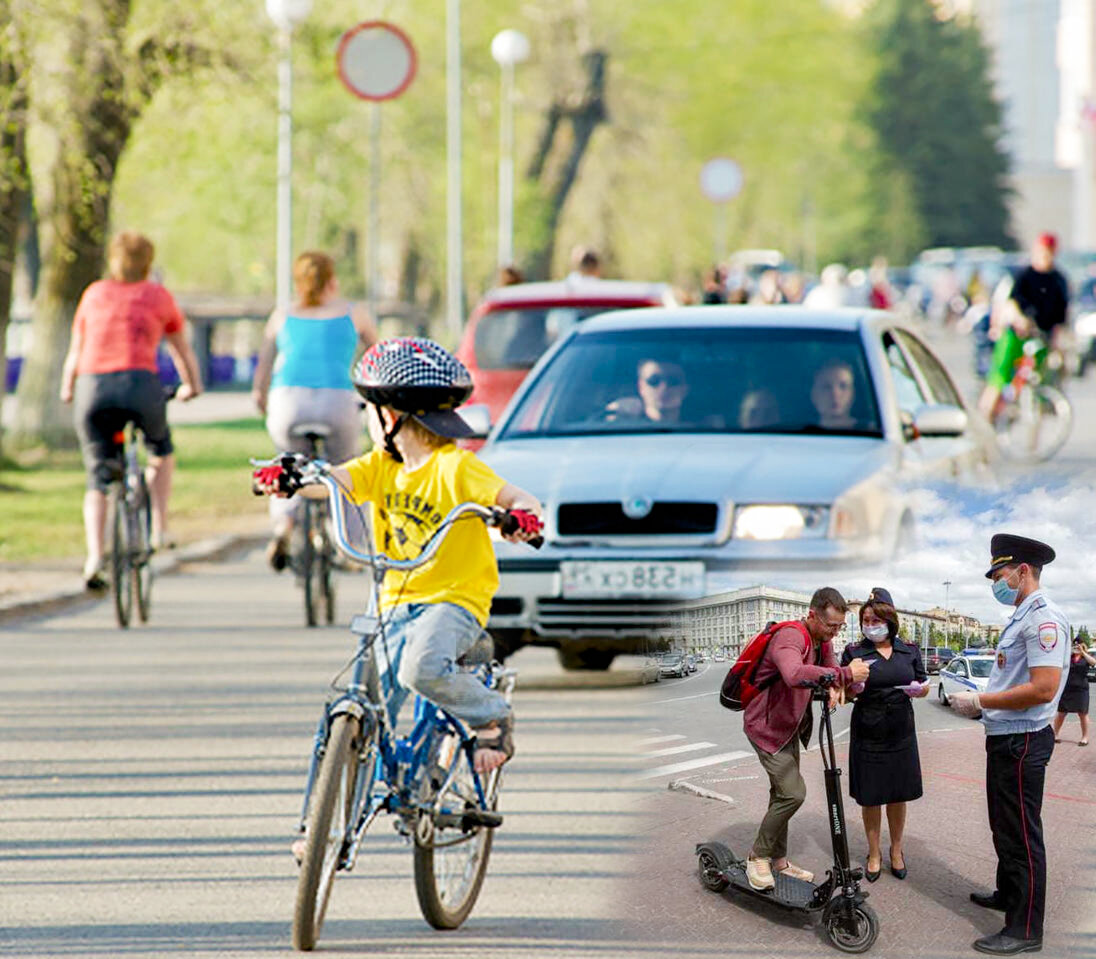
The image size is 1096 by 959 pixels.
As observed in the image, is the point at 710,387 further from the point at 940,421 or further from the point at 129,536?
the point at 129,536

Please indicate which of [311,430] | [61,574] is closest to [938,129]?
[61,574]

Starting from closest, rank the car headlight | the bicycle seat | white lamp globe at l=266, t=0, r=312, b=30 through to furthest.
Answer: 1. the car headlight
2. the bicycle seat
3. white lamp globe at l=266, t=0, r=312, b=30

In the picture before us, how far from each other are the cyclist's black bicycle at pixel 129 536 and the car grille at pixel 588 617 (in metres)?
3.17

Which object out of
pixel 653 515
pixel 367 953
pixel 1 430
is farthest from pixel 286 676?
pixel 1 430

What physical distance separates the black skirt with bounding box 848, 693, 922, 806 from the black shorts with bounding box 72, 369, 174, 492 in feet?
27.2

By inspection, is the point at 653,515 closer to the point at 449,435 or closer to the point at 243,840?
the point at 243,840

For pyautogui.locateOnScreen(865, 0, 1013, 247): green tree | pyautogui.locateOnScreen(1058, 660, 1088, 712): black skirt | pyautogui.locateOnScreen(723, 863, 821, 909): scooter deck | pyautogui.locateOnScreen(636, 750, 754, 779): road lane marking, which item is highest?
pyautogui.locateOnScreen(865, 0, 1013, 247): green tree

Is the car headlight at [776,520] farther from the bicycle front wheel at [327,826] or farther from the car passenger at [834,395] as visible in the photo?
the bicycle front wheel at [327,826]

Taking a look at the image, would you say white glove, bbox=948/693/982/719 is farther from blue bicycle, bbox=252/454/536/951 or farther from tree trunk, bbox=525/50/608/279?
tree trunk, bbox=525/50/608/279

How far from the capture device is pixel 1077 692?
135 inches

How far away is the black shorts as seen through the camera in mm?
11453

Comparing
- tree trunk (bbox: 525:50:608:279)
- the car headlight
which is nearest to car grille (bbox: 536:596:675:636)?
the car headlight

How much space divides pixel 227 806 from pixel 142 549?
4353 mm

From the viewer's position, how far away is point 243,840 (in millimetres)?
6746
